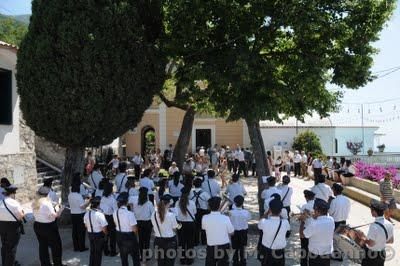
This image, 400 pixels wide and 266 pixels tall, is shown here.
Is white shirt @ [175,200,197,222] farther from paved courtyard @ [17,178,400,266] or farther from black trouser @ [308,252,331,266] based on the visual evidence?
black trouser @ [308,252,331,266]

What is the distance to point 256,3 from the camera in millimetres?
12055

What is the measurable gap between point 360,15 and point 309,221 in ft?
23.3

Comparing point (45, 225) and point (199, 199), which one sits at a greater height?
point (199, 199)

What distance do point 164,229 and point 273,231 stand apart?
2033 millimetres

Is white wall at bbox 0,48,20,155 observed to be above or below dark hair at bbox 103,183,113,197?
above

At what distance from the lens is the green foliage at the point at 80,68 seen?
12112mm

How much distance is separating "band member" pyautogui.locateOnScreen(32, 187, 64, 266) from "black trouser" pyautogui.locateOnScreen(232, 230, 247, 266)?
3.68 meters

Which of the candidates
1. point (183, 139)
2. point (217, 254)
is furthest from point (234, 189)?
point (183, 139)

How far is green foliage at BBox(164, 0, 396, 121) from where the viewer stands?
12.0 meters

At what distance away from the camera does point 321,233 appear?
7.30 metres

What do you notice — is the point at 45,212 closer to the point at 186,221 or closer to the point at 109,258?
the point at 109,258

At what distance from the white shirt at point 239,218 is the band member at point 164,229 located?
1270mm

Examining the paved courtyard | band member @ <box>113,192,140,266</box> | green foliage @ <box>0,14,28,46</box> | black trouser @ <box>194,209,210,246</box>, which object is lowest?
the paved courtyard

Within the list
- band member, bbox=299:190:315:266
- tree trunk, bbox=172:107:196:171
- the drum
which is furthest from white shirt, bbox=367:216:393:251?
tree trunk, bbox=172:107:196:171
